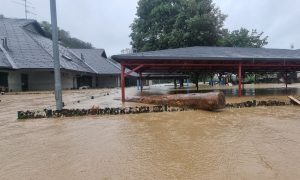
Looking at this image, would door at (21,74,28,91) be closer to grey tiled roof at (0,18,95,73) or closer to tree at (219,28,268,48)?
grey tiled roof at (0,18,95,73)

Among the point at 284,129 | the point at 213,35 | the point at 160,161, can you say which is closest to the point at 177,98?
the point at 284,129

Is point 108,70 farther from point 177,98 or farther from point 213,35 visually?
point 177,98

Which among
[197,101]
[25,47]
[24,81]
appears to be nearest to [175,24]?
[25,47]

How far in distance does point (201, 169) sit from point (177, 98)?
263 inches

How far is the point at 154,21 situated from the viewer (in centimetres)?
3278

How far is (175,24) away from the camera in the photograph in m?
30.9

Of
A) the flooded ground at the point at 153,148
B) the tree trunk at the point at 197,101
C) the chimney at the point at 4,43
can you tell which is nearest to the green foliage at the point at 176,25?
the chimney at the point at 4,43

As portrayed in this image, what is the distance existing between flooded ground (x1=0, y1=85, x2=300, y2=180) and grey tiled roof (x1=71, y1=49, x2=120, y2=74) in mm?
33348

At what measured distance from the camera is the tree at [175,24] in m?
29.9

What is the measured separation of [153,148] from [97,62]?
129ft

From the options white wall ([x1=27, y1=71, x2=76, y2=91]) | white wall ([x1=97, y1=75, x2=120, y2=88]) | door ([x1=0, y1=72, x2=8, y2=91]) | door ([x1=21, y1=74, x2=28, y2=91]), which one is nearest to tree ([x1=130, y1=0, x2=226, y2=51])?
white wall ([x1=27, y1=71, x2=76, y2=91])

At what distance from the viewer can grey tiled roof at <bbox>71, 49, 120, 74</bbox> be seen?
1634 inches

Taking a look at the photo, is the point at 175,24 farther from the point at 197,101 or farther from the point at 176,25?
the point at 197,101

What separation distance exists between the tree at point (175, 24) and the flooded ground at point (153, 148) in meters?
22.4
